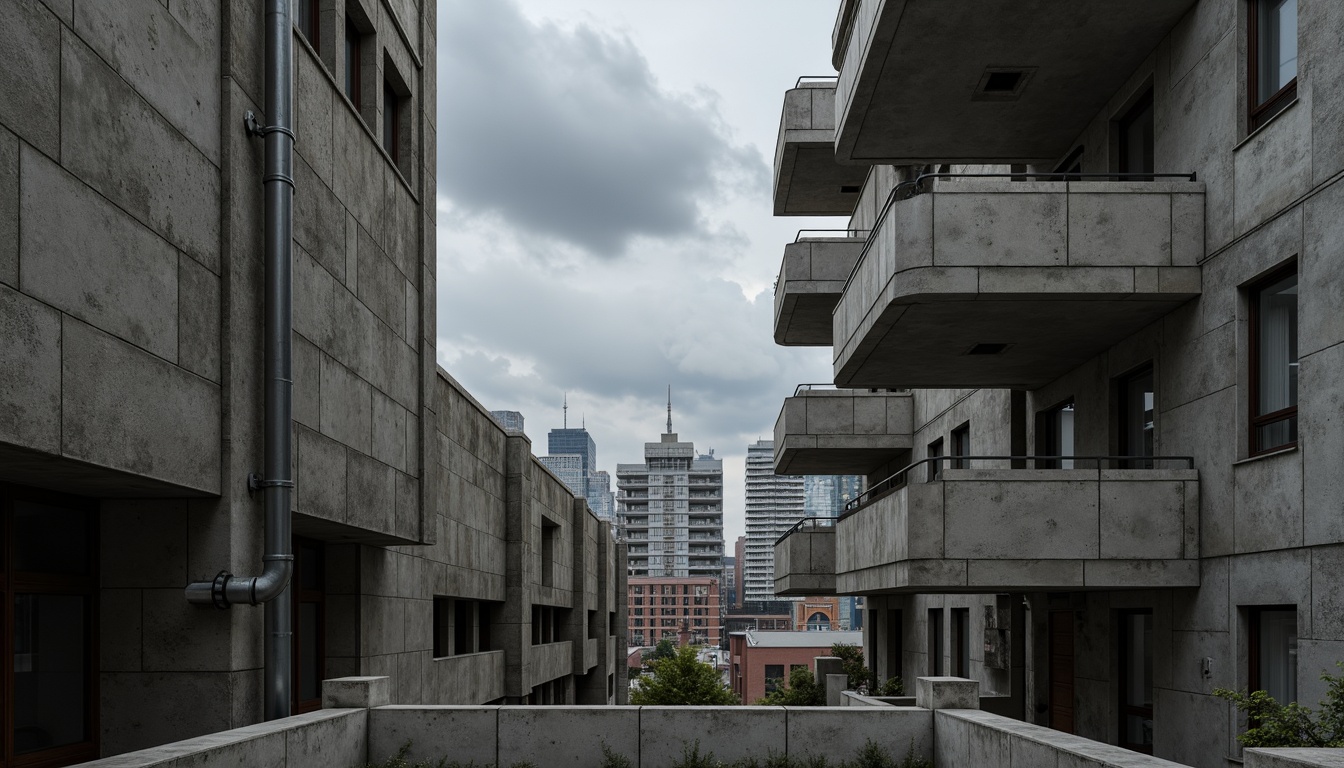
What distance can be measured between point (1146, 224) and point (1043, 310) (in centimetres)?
171

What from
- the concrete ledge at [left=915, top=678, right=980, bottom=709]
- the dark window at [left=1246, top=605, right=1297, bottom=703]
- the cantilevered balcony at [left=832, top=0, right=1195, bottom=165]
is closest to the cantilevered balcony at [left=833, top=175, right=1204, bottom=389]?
the cantilevered balcony at [left=832, top=0, right=1195, bottom=165]

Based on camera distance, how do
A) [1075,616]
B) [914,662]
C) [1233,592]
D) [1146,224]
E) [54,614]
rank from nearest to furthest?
[54,614] → [1233,592] → [1146,224] → [1075,616] → [914,662]

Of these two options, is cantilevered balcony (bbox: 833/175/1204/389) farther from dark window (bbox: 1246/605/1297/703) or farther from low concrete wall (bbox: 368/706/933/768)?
low concrete wall (bbox: 368/706/933/768)

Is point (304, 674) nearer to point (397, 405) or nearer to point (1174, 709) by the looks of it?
point (397, 405)

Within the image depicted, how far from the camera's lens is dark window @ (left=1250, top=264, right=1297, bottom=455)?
44.0 ft

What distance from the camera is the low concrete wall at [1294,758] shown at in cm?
693

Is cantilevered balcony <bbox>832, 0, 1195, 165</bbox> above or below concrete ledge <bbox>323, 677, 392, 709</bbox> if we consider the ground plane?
above

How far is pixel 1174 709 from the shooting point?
1545cm

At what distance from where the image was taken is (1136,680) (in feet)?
57.9

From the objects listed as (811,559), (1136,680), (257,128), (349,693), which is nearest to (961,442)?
(811,559)

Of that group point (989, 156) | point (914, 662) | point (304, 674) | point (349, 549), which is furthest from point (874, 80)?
point (914, 662)

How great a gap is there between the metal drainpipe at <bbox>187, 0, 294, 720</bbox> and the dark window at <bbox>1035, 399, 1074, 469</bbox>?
41.9 ft

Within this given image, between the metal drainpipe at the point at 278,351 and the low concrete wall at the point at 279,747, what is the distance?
0.57 m

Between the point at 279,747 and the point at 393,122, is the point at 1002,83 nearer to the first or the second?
the point at 393,122
